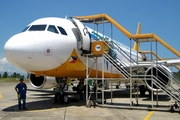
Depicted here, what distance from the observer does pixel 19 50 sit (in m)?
9.72

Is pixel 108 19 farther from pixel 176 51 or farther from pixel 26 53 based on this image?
pixel 26 53

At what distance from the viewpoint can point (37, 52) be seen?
33.2 ft

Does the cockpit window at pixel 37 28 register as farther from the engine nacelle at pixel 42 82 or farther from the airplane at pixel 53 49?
the engine nacelle at pixel 42 82

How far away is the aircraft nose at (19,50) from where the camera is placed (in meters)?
9.75

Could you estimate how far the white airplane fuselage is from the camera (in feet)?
32.6

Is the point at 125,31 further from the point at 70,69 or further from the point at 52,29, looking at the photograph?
the point at 52,29

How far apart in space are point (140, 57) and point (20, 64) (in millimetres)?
17114

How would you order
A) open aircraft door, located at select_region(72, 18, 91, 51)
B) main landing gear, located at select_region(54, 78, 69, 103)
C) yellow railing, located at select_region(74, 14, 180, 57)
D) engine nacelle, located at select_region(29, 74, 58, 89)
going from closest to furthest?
yellow railing, located at select_region(74, 14, 180, 57), open aircraft door, located at select_region(72, 18, 91, 51), main landing gear, located at select_region(54, 78, 69, 103), engine nacelle, located at select_region(29, 74, 58, 89)

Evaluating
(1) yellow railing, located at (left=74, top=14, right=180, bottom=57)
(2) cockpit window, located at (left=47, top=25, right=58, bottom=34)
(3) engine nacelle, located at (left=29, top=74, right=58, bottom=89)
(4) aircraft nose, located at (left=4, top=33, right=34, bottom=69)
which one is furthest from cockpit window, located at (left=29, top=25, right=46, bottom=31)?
(3) engine nacelle, located at (left=29, top=74, right=58, bottom=89)

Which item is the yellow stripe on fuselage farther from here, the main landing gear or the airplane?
the main landing gear

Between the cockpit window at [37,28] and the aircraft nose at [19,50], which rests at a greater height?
the cockpit window at [37,28]

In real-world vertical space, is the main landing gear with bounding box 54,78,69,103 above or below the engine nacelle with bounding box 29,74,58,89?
below

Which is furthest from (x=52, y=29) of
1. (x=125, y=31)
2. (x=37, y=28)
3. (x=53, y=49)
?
(x=125, y=31)

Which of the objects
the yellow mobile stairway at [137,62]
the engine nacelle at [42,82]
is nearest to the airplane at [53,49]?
the yellow mobile stairway at [137,62]
